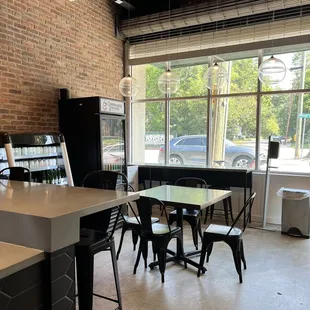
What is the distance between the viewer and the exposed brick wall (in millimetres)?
4152

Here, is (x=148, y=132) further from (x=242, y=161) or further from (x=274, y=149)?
(x=274, y=149)

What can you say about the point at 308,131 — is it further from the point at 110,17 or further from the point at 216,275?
the point at 110,17

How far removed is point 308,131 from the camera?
207 inches

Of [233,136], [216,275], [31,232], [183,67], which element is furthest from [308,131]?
[31,232]

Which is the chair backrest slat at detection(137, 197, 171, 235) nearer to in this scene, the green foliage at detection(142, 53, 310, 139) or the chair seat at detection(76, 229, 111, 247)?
the chair seat at detection(76, 229, 111, 247)

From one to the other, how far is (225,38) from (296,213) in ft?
10.6

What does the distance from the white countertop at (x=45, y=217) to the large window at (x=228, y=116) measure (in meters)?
4.15

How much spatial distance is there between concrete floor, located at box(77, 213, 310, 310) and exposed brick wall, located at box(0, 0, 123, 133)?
235 centimetres

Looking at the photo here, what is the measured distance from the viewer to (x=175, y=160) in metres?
6.41

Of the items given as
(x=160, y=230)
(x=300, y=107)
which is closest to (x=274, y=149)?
(x=300, y=107)

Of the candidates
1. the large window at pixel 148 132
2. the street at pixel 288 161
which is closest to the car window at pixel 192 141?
the large window at pixel 148 132

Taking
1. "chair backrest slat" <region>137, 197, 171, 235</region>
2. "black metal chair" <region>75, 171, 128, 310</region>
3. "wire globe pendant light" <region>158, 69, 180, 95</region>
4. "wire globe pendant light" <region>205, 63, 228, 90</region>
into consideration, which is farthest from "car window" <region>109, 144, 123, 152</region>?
"black metal chair" <region>75, 171, 128, 310</region>

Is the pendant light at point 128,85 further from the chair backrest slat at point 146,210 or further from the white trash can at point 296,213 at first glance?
the white trash can at point 296,213

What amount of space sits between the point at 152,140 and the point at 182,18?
2480 mm
